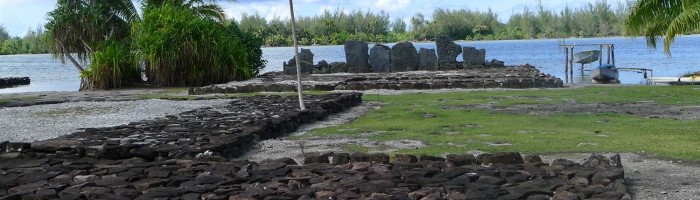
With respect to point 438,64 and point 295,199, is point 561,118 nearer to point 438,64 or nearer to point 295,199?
point 295,199

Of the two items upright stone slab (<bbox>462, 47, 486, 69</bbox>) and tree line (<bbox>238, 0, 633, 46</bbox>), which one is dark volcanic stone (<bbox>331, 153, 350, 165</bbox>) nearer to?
upright stone slab (<bbox>462, 47, 486, 69</bbox>)

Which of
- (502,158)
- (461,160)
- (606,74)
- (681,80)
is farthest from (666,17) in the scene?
(461,160)

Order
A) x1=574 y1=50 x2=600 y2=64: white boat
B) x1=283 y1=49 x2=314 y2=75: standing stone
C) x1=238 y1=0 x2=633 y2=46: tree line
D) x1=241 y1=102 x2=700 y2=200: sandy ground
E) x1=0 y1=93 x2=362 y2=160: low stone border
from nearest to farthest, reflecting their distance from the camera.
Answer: x1=241 y1=102 x2=700 y2=200: sandy ground
x1=0 y1=93 x2=362 y2=160: low stone border
x1=283 y1=49 x2=314 y2=75: standing stone
x1=574 y1=50 x2=600 y2=64: white boat
x1=238 y1=0 x2=633 y2=46: tree line

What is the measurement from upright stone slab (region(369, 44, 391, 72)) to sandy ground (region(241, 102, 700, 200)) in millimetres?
19280

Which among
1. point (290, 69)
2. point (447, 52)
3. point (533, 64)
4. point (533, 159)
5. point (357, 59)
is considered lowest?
point (533, 64)

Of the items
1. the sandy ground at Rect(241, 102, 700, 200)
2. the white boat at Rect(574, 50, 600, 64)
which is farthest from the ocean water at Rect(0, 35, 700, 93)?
the sandy ground at Rect(241, 102, 700, 200)

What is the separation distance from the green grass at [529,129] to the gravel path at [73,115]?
3359mm

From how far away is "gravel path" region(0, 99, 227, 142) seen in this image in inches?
470

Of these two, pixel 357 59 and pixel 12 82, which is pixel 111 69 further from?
pixel 12 82

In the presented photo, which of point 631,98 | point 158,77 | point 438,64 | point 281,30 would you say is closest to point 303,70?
point 438,64

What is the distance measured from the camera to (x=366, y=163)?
7.60 meters

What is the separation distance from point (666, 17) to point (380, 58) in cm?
1285

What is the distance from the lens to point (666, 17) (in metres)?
20.7

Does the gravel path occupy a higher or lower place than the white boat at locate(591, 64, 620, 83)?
higher
